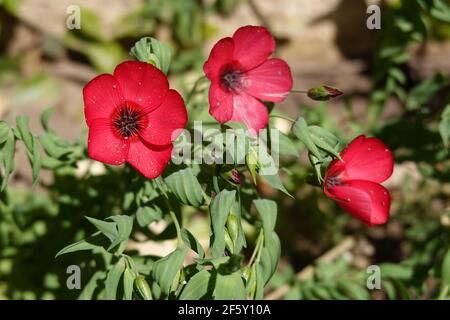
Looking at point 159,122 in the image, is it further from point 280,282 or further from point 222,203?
point 280,282

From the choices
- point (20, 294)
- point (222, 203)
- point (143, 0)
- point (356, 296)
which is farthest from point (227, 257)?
point (143, 0)

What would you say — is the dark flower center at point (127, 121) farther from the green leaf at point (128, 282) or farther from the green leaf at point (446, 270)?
the green leaf at point (446, 270)

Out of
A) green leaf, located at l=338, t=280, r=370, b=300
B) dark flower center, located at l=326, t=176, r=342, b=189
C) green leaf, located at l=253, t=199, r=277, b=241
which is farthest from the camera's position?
green leaf, located at l=338, t=280, r=370, b=300

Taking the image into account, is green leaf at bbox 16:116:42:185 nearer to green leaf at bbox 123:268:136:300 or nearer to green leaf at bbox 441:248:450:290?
green leaf at bbox 123:268:136:300

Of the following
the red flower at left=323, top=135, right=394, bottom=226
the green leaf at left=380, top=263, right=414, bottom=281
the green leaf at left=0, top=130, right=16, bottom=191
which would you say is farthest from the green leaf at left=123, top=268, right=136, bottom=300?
the green leaf at left=380, top=263, right=414, bottom=281

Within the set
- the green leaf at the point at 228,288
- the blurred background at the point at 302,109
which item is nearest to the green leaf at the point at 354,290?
the blurred background at the point at 302,109

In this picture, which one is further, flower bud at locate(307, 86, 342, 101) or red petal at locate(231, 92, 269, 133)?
red petal at locate(231, 92, 269, 133)

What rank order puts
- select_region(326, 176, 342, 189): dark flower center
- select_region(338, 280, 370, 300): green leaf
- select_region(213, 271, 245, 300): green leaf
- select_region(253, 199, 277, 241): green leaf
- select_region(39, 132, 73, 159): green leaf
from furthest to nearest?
select_region(338, 280, 370, 300): green leaf
select_region(39, 132, 73, 159): green leaf
select_region(253, 199, 277, 241): green leaf
select_region(326, 176, 342, 189): dark flower center
select_region(213, 271, 245, 300): green leaf
